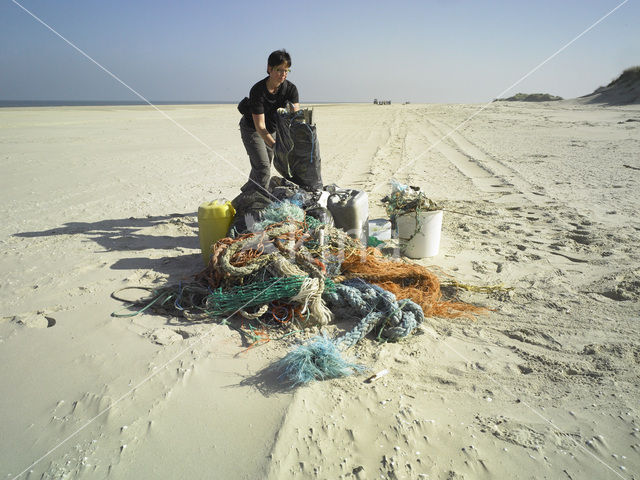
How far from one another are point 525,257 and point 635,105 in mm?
22272

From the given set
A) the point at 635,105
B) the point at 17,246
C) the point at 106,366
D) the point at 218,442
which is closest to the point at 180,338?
the point at 106,366

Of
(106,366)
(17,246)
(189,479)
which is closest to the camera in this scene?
(189,479)

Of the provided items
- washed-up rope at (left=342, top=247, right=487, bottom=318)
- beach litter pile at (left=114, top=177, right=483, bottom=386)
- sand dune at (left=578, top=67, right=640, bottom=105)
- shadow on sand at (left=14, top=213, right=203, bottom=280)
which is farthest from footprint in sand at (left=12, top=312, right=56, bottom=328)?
sand dune at (left=578, top=67, right=640, bottom=105)

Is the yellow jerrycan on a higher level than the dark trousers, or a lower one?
lower

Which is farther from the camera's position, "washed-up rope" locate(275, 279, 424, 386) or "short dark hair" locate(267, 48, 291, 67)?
"short dark hair" locate(267, 48, 291, 67)

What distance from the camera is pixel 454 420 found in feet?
7.08

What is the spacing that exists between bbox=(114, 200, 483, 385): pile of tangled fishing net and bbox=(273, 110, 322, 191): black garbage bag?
890 mm

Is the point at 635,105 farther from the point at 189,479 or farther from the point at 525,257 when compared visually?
the point at 189,479

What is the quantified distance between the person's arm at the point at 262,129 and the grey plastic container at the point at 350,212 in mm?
1022

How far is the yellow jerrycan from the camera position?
3.90 m

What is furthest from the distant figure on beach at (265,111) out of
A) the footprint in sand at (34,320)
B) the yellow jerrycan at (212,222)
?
the footprint in sand at (34,320)

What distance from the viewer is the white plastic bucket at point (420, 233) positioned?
161 inches

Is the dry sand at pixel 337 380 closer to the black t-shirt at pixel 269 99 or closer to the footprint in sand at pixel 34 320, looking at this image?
the footprint in sand at pixel 34 320

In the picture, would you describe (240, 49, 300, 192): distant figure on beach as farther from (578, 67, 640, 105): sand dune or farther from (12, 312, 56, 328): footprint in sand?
(578, 67, 640, 105): sand dune
